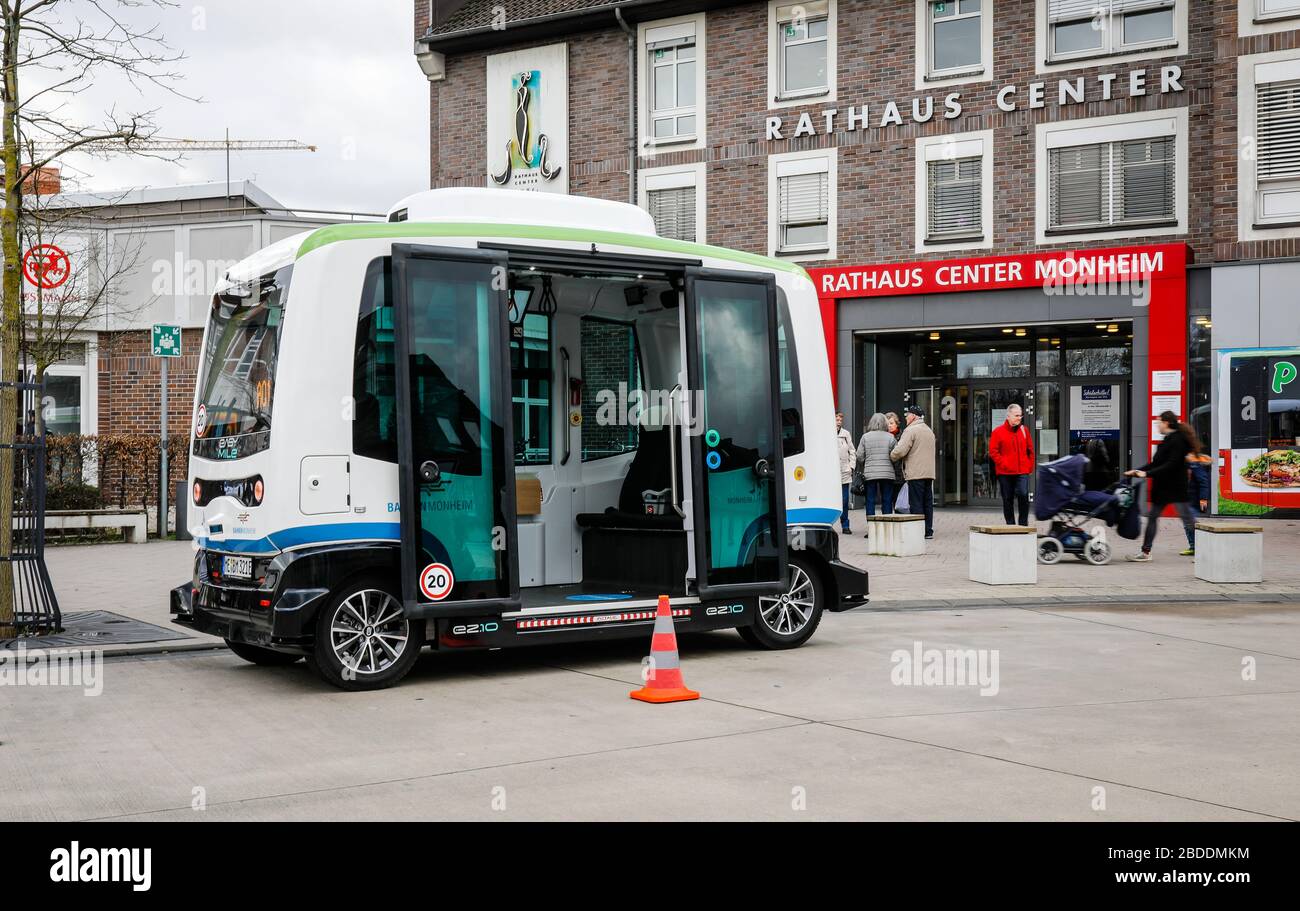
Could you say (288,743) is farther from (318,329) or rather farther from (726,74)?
(726,74)

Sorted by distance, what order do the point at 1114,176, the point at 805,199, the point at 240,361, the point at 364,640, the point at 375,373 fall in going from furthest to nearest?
the point at 805,199 → the point at 1114,176 → the point at 240,361 → the point at 364,640 → the point at 375,373

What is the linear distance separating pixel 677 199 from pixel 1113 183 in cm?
821

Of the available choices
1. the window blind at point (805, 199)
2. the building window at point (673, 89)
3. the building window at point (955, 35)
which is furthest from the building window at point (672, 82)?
the building window at point (955, 35)

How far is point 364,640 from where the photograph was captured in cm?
845

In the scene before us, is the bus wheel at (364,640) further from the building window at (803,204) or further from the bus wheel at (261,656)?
the building window at (803,204)

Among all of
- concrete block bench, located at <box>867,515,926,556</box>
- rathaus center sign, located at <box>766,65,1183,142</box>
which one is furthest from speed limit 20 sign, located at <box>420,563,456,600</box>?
rathaus center sign, located at <box>766,65,1183,142</box>

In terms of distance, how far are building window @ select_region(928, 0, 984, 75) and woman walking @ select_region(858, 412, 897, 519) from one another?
8.21 m

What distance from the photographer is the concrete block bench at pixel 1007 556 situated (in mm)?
13898

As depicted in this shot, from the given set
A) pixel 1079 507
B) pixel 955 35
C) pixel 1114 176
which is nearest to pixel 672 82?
pixel 955 35

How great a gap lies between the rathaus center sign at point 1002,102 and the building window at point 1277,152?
162cm

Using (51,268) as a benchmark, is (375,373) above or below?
below

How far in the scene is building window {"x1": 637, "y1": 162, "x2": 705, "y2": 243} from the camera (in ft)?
87.2

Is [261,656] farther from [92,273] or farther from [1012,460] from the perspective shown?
[92,273]
